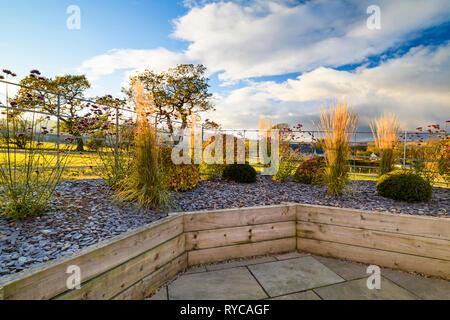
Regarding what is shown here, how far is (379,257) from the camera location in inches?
82.9

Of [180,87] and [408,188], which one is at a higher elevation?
[180,87]

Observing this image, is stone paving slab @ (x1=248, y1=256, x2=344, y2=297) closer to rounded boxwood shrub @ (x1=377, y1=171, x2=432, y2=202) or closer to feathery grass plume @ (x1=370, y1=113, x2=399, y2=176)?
rounded boxwood shrub @ (x1=377, y1=171, x2=432, y2=202)

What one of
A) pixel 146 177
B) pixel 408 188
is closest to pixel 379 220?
pixel 408 188

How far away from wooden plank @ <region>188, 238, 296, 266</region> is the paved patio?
6 centimetres

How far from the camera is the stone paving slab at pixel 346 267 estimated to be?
193cm

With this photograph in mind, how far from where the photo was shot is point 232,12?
3.57m

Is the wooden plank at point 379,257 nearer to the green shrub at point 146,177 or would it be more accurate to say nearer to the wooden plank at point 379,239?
the wooden plank at point 379,239

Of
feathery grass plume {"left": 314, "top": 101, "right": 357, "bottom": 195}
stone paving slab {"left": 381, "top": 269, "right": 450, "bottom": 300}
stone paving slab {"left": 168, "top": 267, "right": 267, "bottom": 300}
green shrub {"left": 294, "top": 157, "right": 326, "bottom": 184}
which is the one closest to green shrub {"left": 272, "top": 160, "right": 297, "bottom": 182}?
green shrub {"left": 294, "top": 157, "right": 326, "bottom": 184}

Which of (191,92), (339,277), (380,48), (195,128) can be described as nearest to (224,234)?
(339,277)

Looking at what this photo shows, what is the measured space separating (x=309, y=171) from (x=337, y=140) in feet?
5.02

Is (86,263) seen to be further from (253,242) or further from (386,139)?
(386,139)

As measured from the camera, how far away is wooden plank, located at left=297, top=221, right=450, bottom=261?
193 cm
